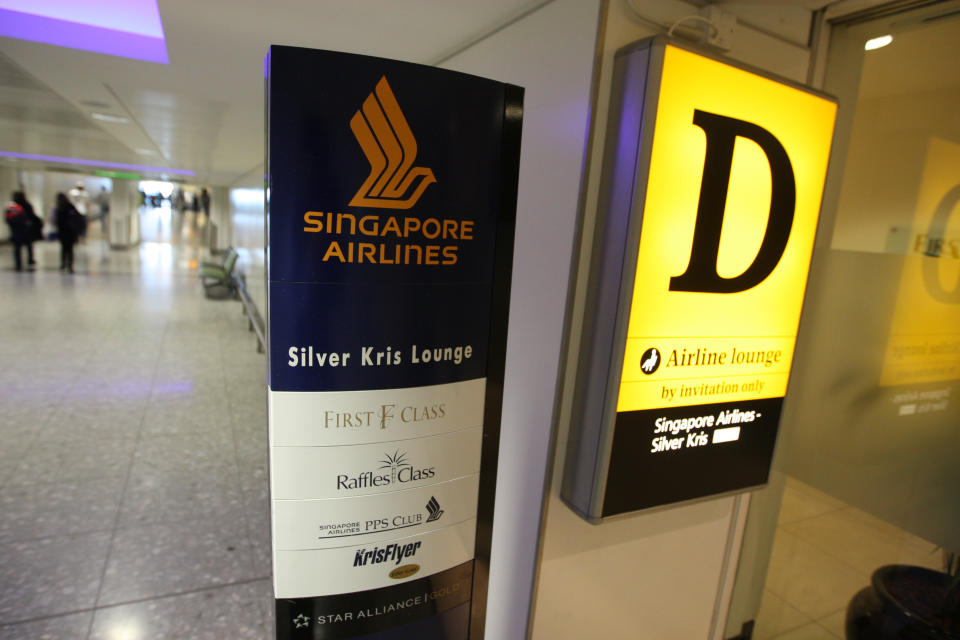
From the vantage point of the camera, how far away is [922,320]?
203 cm

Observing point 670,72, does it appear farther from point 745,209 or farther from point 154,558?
point 154,558

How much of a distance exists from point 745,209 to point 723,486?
0.99 metres

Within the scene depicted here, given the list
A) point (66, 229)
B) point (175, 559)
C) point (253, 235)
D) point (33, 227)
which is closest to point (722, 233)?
point (175, 559)

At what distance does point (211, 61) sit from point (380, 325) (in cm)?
276

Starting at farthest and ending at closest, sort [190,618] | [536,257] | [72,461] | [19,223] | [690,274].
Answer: [19,223]
[72,461]
[190,618]
[536,257]
[690,274]

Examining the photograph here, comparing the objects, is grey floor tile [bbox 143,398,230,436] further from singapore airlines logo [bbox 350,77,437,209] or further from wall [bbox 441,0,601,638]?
singapore airlines logo [bbox 350,77,437,209]

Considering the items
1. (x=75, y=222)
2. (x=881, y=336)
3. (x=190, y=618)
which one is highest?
(x=881, y=336)

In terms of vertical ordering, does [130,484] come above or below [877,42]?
below

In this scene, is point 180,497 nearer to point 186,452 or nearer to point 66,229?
point 186,452

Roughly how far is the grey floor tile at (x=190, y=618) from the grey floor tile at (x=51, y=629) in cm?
5

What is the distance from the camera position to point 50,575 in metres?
2.57

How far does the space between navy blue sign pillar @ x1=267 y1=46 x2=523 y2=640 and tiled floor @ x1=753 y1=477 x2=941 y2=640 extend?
1727 millimetres

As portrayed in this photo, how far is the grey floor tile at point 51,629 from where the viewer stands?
87.6 inches

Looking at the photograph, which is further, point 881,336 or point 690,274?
point 881,336
